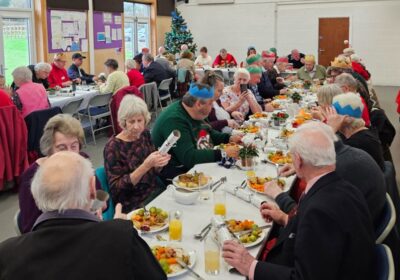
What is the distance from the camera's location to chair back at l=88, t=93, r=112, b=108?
6.74 metres

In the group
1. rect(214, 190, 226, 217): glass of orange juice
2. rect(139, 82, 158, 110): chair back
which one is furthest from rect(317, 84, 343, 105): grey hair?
rect(139, 82, 158, 110): chair back

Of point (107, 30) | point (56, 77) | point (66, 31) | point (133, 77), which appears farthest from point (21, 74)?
point (107, 30)

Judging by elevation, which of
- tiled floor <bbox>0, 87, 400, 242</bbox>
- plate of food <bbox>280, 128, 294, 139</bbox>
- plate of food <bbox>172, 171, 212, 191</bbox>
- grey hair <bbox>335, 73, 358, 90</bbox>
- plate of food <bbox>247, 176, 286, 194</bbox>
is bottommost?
tiled floor <bbox>0, 87, 400, 242</bbox>

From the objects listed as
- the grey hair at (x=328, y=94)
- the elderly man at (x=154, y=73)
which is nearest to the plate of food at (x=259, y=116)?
the grey hair at (x=328, y=94)

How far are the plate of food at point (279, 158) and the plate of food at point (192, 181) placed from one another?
694 millimetres

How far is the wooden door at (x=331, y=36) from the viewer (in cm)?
1354

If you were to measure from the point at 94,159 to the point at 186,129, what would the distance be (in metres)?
3.15

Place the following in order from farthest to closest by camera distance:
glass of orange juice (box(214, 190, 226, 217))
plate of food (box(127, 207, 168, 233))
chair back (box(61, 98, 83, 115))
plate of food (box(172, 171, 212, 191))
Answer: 1. chair back (box(61, 98, 83, 115))
2. plate of food (box(172, 171, 212, 191))
3. glass of orange juice (box(214, 190, 226, 217))
4. plate of food (box(127, 207, 168, 233))

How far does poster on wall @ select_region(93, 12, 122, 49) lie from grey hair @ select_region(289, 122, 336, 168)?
9.46 meters

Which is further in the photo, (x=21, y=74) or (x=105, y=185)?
(x=21, y=74)

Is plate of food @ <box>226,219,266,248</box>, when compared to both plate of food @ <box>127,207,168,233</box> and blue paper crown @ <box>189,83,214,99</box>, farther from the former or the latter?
blue paper crown @ <box>189,83,214,99</box>

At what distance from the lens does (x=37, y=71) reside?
23.0 ft

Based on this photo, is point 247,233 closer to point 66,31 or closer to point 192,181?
point 192,181

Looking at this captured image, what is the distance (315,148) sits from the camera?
1.86 meters
